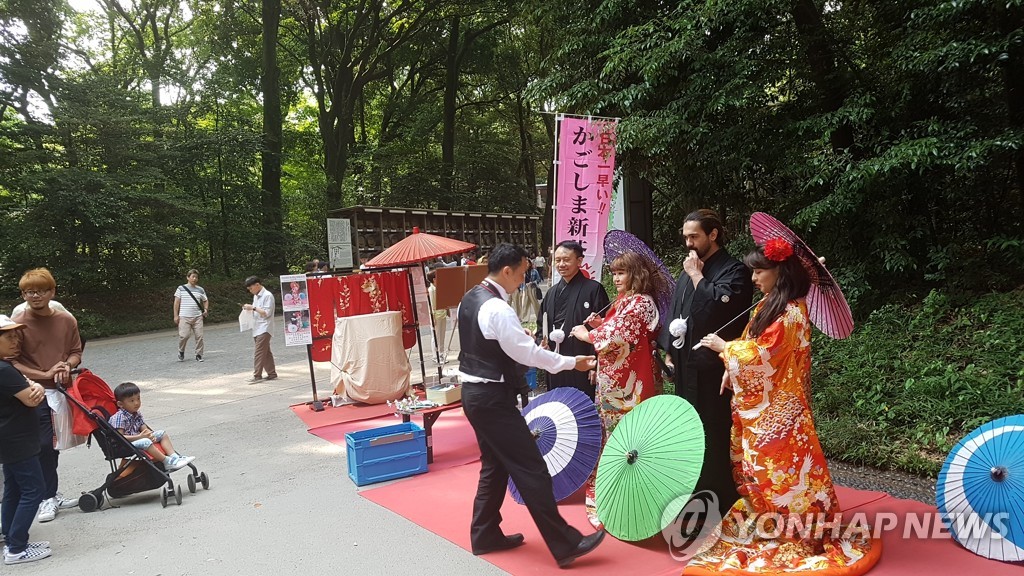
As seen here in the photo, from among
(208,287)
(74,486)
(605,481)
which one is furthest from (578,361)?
(208,287)

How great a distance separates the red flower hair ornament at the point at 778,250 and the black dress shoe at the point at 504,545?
2208mm

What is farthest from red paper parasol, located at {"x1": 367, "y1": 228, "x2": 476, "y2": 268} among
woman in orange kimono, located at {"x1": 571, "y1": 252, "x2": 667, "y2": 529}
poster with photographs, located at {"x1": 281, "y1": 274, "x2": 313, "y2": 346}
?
woman in orange kimono, located at {"x1": 571, "y1": 252, "x2": 667, "y2": 529}

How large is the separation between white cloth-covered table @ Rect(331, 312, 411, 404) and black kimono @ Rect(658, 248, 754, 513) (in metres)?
4.97

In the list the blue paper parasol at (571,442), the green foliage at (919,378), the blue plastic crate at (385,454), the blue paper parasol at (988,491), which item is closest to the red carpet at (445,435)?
the blue plastic crate at (385,454)

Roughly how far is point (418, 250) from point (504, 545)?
490 cm

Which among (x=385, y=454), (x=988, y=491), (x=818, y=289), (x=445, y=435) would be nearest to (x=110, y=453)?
(x=385, y=454)

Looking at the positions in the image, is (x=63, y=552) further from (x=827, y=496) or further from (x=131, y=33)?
(x=131, y=33)

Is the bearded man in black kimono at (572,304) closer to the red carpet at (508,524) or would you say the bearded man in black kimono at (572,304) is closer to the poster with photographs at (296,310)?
the red carpet at (508,524)

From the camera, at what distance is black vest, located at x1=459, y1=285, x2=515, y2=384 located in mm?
3625

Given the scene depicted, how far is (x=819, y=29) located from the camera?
7.71 m

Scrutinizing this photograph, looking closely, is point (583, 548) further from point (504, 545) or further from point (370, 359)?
point (370, 359)

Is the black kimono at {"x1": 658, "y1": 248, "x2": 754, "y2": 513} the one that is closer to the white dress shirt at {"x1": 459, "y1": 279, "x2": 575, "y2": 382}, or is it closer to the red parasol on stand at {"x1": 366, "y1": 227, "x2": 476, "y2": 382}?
the white dress shirt at {"x1": 459, "y1": 279, "x2": 575, "y2": 382}

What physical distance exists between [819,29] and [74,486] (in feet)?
30.0

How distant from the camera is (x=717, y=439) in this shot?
12.7 ft
